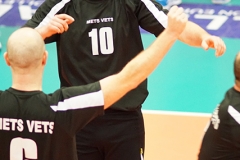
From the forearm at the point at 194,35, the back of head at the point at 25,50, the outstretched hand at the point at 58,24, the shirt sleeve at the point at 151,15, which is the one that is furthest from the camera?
the shirt sleeve at the point at 151,15

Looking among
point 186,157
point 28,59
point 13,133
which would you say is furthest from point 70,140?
point 186,157

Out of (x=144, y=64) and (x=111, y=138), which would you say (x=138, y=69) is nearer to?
(x=144, y=64)

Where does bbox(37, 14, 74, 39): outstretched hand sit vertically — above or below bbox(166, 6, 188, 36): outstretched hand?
below

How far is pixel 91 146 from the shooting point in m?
3.35

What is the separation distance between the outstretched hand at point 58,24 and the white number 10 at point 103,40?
27 centimetres

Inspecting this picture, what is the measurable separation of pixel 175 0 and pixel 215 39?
5510mm

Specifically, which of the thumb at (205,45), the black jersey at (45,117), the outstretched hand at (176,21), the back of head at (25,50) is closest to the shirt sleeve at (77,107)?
the black jersey at (45,117)

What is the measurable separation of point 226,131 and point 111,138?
2.54 feet

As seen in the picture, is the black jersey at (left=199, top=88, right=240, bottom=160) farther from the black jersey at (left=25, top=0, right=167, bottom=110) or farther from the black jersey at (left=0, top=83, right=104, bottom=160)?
the black jersey at (left=0, top=83, right=104, bottom=160)

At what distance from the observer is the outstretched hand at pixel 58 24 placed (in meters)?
3.03

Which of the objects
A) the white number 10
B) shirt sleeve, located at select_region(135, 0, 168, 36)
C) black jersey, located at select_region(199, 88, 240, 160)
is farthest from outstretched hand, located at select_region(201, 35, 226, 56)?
the white number 10

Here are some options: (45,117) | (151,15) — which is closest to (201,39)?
(151,15)

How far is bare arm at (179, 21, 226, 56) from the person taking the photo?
9.77 feet

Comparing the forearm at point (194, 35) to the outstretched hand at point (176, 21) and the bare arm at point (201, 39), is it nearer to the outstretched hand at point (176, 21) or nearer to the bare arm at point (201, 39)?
the bare arm at point (201, 39)
